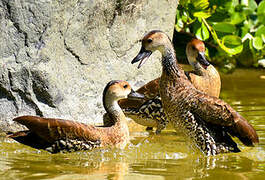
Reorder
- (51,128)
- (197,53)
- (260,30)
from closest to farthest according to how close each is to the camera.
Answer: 1. (51,128)
2. (197,53)
3. (260,30)

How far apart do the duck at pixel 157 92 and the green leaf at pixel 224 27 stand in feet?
4.50

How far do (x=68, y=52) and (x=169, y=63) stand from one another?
1421 millimetres

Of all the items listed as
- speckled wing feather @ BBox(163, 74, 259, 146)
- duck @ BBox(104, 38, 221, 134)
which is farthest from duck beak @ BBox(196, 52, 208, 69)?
speckled wing feather @ BBox(163, 74, 259, 146)

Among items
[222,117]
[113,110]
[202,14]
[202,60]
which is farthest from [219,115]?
[202,14]

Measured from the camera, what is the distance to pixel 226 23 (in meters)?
8.79

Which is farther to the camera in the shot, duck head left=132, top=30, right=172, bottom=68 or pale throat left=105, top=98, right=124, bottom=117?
pale throat left=105, top=98, right=124, bottom=117

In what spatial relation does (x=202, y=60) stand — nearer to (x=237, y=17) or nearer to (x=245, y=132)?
(x=245, y=132)

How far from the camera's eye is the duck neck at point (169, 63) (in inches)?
249

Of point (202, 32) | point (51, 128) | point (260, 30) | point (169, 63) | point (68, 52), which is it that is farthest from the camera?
point (260, 30)

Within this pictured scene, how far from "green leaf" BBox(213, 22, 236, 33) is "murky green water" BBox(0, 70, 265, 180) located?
2065 mm

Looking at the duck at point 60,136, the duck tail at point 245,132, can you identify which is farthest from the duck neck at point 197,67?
the duck at point 60,136

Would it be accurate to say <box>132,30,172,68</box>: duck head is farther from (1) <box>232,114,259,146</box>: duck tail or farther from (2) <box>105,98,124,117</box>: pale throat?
(1) <box>232,114,259,146</box>: duck tail

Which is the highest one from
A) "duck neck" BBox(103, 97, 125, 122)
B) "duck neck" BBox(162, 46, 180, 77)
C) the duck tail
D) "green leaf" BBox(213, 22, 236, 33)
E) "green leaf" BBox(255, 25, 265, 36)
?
"green leaf" BBox(255, 25, 265, 36)

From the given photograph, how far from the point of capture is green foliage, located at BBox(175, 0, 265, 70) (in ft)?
28.6
